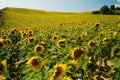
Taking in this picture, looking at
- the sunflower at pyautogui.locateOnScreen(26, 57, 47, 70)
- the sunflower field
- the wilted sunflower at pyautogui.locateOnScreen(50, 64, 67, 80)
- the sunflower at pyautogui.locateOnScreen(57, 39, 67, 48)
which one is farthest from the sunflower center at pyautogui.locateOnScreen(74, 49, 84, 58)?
the sunflower at pyautogui.locateOnScreen(57, 39, 67, 48)

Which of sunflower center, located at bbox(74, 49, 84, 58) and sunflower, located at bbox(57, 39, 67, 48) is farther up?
sunflower center, located at bbox(74, 49, 84, 58)

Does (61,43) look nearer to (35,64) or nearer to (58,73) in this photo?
(35,64)

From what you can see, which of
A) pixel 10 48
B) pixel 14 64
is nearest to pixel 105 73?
pixel 14 64

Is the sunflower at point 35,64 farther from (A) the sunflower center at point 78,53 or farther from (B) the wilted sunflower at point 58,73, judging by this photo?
(B) the wilted sunflower at point 58,73

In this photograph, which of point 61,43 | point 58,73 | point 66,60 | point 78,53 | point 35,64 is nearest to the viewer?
point 58,73

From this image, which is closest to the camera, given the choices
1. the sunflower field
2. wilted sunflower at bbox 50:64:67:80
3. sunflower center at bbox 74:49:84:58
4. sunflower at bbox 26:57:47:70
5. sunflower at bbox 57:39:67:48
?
wilted sunflower at bbox 50:64:67:80

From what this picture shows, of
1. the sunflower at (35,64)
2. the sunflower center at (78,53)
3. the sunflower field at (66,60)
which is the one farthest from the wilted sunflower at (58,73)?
the sunflower center at (78,53)

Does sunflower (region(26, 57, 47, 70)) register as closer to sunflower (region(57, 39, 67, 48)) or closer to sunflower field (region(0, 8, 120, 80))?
sunflower field (region(0, 8, 120, 80))

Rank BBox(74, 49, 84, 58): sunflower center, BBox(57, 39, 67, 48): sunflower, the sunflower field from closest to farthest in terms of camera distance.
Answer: the sunflower field → BBox(74, 49, 84, 58): sunflower center → BBox(57, 39, 67, 48): sunflower

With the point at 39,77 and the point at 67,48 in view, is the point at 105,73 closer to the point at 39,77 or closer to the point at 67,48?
the point at 67,48

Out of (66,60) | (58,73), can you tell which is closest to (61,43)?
(66,60)

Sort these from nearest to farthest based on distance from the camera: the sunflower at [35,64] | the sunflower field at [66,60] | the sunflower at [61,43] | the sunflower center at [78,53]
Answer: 1. the sunflower field at [66,60]
2. the sunflower at [35,64]
3. the sunflower center at [78,53]
4. the sunflower at [61,43]

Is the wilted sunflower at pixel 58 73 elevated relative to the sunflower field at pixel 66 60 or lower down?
elevated

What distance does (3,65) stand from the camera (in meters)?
5.34
